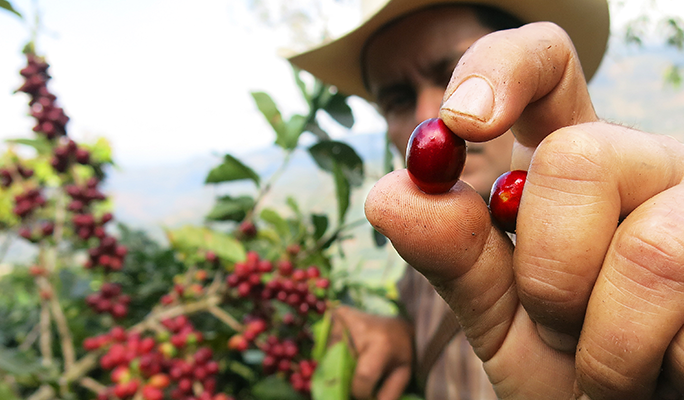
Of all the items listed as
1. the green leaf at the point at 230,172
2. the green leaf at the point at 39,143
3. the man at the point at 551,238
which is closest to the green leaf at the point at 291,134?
the green leaf at the point at 230,172

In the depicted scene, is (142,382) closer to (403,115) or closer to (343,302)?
(343,302)

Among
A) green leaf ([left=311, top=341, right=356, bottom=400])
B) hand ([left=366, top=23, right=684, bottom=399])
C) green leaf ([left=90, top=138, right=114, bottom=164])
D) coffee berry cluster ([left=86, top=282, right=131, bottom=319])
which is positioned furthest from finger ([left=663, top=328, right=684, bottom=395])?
green leaf ([left=90, top=138, right=114, bottom=164])

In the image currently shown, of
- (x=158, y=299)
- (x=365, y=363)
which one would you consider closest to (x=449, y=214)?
(x=365, y=363)

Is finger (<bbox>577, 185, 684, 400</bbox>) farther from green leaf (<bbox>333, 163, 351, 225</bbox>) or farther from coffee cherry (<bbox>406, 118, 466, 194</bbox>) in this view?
green leaf (<bbox>333, 163, 351, 225</bbox>)

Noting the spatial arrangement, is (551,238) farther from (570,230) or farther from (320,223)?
(320,223)

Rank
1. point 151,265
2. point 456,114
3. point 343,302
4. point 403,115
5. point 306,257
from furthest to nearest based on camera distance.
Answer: point 151,265 → point 343,302 → point 403,115 → point 306,257 → point 456,114
